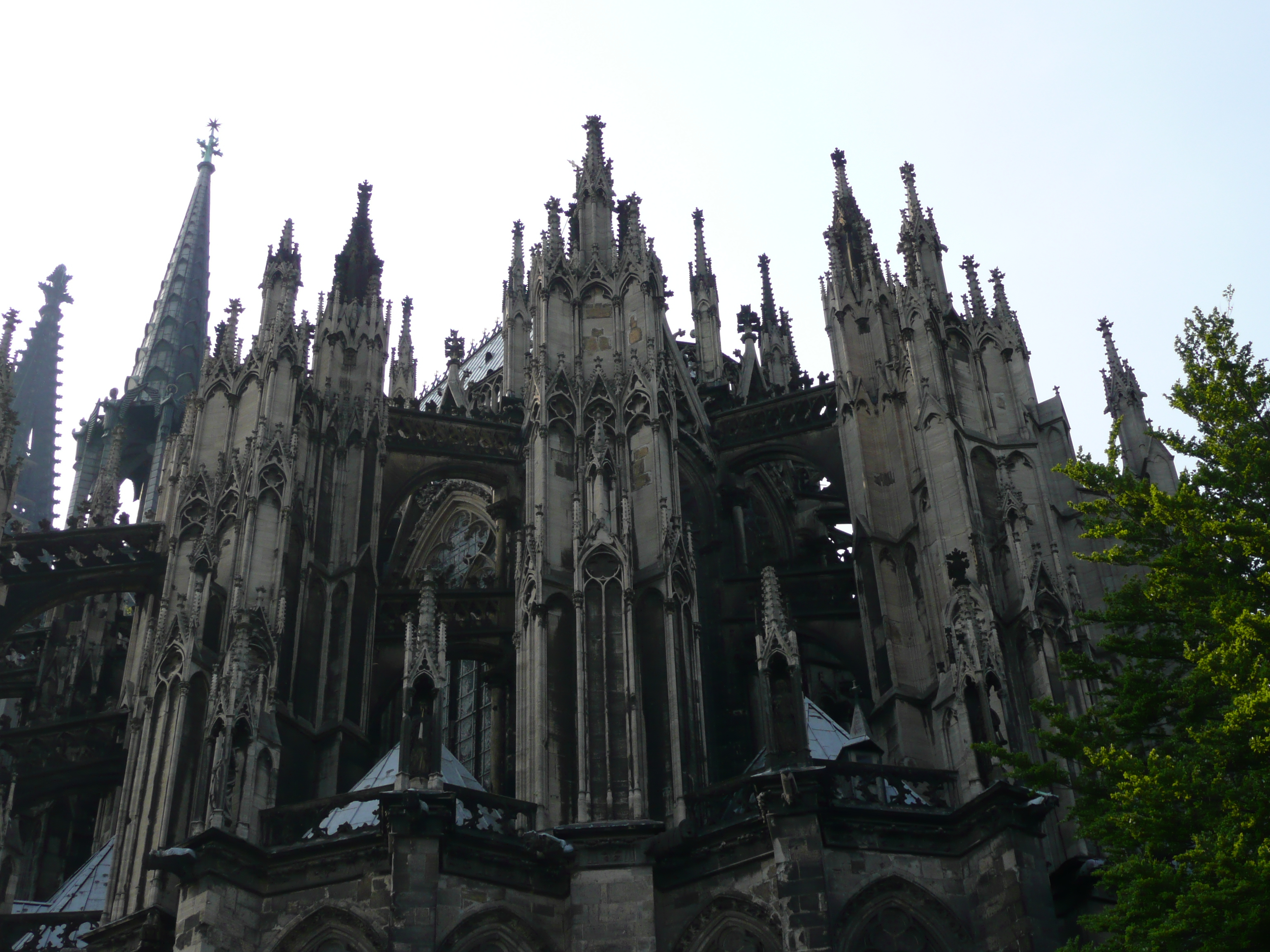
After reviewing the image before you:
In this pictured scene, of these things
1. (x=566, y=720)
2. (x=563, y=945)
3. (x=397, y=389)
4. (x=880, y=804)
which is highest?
(x=397, y=389)

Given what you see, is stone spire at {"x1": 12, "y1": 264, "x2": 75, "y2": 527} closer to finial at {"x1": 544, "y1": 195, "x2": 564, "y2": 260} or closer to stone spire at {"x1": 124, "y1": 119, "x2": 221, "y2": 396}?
stone spire at {"x1": 124, "y1": 119, "x2": 221, "y2": 396}

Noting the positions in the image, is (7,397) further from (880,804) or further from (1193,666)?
(1193,666)

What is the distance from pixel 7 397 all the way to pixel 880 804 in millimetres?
21998

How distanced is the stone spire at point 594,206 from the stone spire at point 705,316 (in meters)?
12.2

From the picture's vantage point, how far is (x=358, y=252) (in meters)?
35.6

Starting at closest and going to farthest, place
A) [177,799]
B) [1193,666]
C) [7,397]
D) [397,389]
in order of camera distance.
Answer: [1193,666], [177,799], [7,397], [397,389]

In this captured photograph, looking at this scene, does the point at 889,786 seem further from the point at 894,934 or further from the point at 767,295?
the point at 767,295

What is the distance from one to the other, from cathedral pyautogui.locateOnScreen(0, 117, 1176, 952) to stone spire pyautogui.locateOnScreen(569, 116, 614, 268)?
0.41 ft

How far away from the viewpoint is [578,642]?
25.7m

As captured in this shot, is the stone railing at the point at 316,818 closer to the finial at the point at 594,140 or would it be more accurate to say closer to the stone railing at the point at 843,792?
the stone railing at the point at 843,792

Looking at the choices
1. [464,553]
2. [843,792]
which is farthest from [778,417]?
[843,792]

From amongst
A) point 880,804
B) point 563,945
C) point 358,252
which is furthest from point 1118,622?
point 358,252

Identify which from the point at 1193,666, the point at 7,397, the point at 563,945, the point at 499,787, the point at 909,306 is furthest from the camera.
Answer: the point at 7,397

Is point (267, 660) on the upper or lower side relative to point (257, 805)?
upper
